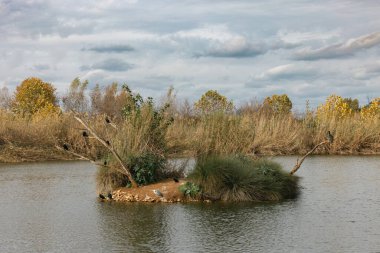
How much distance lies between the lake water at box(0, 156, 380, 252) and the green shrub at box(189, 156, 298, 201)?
36 cm

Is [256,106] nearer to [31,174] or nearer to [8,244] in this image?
[31,174]

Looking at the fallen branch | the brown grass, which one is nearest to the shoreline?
the brown grass

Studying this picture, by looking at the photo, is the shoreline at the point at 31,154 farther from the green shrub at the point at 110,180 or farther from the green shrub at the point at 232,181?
the green shrub at the point at 110,180

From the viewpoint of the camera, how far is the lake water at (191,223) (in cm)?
718

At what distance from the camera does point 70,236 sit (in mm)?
7918

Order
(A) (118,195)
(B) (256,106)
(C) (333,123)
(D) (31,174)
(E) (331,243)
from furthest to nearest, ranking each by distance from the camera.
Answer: (B) (256,106), (C) (333,123), (D) (31,174), (A) (118,195), (E) (331,243)

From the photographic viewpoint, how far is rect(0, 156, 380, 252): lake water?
7.18m

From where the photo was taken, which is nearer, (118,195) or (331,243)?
(331,243)

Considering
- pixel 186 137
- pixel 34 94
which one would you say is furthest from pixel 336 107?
pixel 34 94

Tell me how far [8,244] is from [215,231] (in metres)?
2.87

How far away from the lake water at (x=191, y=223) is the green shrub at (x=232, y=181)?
36 centimetres

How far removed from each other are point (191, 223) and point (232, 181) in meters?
2.25

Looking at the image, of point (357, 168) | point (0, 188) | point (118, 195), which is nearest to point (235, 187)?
point (118, 195)

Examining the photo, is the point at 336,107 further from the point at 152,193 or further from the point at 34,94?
the point at 34,94
